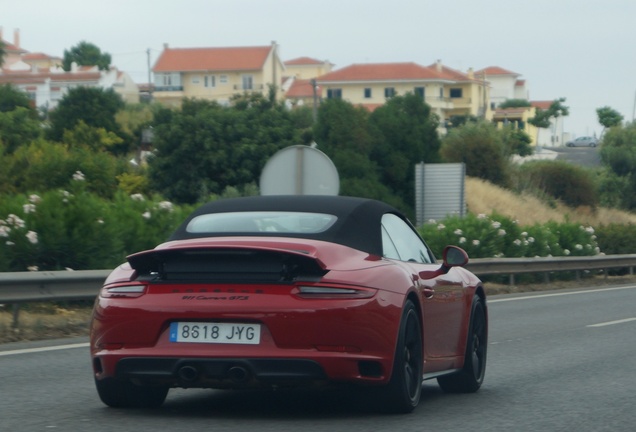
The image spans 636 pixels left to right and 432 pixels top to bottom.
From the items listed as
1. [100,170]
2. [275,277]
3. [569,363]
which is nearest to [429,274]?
[275,277]

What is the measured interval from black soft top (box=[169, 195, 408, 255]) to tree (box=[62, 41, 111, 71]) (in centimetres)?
18316

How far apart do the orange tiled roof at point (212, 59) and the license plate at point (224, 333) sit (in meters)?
157

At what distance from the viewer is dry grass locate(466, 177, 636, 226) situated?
64.8 meters

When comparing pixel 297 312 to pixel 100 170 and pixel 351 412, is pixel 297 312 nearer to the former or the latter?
pixel 351 412

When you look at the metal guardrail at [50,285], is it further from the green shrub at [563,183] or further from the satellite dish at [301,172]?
the green shrub at [563,183]

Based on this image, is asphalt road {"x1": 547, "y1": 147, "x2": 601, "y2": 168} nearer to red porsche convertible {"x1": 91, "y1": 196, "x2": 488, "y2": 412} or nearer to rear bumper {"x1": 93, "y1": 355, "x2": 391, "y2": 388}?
red porsche convertible {"x1": 91, "y1": 196, "x2": 488, "y2": 412}

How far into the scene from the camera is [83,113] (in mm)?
91062

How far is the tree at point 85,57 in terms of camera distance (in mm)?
189125

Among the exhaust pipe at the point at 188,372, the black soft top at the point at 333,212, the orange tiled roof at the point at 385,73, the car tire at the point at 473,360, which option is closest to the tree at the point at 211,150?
the car tire at the point at 473,360

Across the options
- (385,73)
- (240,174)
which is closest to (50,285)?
(240,174)

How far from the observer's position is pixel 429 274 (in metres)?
8.39

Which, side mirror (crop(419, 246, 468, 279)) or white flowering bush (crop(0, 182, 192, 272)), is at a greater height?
side mirror (crop(419, 246, 468, 279))

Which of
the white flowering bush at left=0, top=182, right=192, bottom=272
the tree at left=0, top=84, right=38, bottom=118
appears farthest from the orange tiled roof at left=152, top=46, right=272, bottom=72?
the white flowering bush at left=0, top=182, right=192, bottom=272

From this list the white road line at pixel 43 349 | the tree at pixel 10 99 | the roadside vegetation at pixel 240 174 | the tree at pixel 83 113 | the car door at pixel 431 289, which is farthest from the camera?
the tree at pixel 10 99
